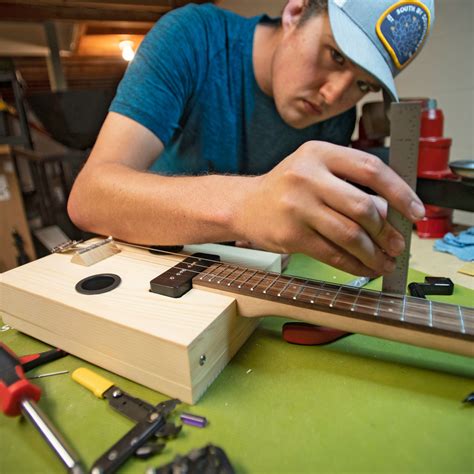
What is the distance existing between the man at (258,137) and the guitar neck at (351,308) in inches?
2.0

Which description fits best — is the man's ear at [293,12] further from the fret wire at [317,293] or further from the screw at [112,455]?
the screw at [112,455]

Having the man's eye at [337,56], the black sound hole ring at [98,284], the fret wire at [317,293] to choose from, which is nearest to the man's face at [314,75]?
the man's eye at [337,56]

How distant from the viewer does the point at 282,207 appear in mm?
426

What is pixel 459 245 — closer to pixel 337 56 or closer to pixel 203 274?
pixel 337 56

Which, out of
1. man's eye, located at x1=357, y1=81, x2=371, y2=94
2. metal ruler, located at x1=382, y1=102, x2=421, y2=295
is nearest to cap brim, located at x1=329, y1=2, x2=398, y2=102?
man's eye, located at x1=357, y1=81, x2=371, y2=94

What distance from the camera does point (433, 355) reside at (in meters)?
0.44

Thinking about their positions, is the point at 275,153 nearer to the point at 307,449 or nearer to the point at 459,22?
the point at 459,22

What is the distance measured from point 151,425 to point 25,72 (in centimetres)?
337

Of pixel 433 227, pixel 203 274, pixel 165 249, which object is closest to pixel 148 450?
pixel 203 274

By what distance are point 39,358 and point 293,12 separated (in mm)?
917

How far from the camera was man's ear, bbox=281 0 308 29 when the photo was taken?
81 centimetres

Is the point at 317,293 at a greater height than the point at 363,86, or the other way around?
the point at 363,86

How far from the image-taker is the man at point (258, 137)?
42cm

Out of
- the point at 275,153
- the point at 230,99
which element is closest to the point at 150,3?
the point at 230,99
